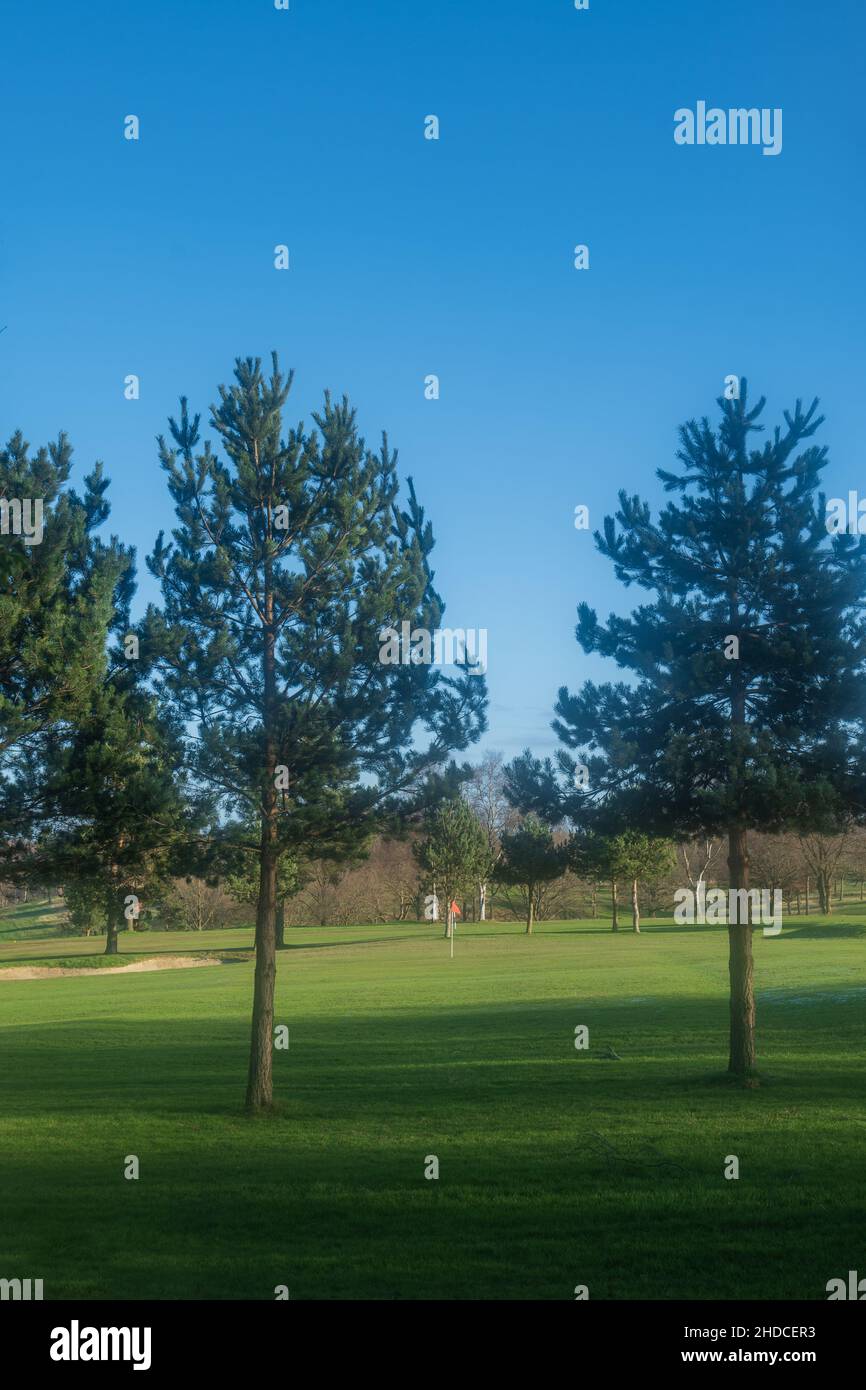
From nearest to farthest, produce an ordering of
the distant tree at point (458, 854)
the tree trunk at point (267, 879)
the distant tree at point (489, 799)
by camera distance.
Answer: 1. the tree trunk at point (267, 879)
2. the distant tree at point (458, 854)
3. the distant tree at point (489, 799)

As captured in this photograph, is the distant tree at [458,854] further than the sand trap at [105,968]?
Yes

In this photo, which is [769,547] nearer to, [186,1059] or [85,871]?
[85,871]

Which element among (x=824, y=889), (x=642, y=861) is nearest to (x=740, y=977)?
(x=642, y=861)

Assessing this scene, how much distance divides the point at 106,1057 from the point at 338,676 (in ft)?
47.1

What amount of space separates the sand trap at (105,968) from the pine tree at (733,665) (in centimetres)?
4878

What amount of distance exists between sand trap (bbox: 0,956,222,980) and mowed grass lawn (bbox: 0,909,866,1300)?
27467 mm

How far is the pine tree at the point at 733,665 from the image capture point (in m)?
17.8

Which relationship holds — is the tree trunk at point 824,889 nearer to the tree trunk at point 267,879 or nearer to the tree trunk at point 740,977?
the tree trunk at point 740,977

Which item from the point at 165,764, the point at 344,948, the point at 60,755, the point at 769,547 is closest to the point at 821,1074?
the point at 769,547

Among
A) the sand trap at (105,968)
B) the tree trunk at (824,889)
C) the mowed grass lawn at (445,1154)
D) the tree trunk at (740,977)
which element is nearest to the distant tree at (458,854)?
the sand trap at (105,968)

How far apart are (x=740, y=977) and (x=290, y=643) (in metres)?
9.02

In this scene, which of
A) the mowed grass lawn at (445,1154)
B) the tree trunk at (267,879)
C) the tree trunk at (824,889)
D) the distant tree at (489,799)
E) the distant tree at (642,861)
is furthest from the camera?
the distant tree at (489,799)

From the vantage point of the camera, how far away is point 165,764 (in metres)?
17.1

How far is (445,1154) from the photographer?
602 inches
